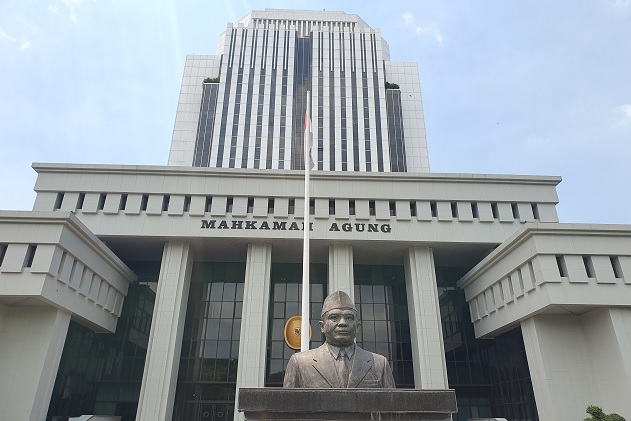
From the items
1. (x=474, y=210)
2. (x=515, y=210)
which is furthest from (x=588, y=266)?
(x=474, y=210)

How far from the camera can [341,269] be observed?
107ft

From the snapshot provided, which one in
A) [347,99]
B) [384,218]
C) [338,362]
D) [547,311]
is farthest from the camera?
[347,99]

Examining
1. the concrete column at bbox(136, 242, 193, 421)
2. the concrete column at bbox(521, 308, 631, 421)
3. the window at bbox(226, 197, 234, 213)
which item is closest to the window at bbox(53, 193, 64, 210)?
the concrete column at bbox(136, 242, 193, 421)

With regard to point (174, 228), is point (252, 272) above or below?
below

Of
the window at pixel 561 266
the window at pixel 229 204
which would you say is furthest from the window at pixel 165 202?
the window at pixel 561 266

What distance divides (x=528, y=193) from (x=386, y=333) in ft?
52.1

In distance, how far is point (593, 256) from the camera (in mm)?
26203

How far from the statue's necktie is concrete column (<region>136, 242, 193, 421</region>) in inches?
932

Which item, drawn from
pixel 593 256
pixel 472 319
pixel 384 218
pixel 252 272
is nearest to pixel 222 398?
pixel 252 272

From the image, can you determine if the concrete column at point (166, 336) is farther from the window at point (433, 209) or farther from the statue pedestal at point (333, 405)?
the statue pedestal at point (333, 405)

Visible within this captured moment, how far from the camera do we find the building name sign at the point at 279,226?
1277 inches

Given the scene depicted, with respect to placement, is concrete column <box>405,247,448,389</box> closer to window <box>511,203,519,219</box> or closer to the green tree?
window <box>511,203,519,219</box>

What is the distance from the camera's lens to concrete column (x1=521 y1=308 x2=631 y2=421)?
23891mm

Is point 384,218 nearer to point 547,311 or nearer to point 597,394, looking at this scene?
point 547,311
